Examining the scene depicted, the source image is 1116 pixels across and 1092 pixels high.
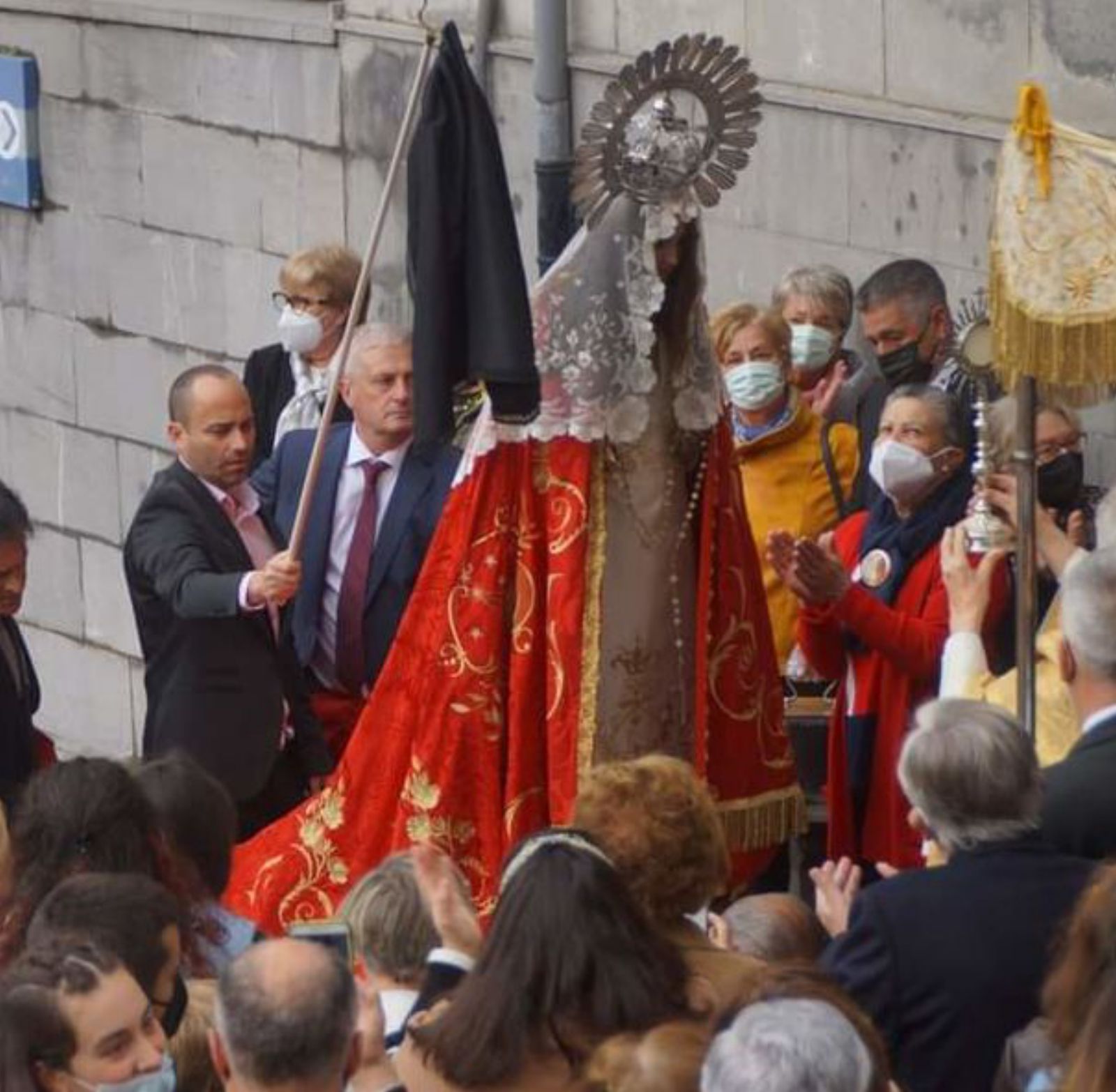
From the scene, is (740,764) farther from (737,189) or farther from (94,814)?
(737,189)

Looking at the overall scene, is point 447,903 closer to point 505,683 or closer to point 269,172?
point 505,683

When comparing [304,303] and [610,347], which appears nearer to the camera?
[610,347]

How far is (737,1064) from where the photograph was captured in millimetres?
4703

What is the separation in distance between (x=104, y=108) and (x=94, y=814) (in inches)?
324

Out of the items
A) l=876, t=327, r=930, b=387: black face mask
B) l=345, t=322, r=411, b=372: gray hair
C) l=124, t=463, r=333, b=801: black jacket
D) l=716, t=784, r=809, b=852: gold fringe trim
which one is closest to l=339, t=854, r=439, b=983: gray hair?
l=716, t=784, r=809, b=852: gold fringe trim

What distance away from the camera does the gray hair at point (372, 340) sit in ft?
29.8

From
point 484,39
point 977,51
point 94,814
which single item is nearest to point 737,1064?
point 94,814

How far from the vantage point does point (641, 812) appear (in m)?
6.20

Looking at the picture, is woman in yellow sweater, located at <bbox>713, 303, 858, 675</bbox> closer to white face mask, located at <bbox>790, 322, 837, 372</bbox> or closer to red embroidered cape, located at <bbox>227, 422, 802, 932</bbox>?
white face mask, located at <bbox>790, 322, 837, 372</bbox>

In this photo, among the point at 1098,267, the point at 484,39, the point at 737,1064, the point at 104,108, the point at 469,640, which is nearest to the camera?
the point at 737,1064

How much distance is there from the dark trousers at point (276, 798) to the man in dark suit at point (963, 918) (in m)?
3.06

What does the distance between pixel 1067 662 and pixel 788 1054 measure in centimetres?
209

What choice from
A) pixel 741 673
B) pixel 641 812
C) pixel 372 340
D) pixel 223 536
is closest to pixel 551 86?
pixel 372 340

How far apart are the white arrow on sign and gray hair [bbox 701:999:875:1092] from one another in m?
10.4
